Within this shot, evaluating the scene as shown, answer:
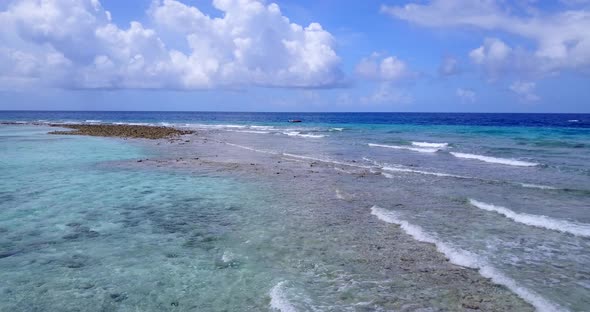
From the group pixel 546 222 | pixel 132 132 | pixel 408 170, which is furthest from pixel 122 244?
pixel 132 132

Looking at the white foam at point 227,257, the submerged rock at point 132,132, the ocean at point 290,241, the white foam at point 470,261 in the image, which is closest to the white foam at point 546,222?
the ocean at point 290,241

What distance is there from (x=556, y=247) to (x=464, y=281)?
3.58m

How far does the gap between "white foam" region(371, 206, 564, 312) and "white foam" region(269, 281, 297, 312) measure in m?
3.79

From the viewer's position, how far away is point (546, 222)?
1143 cm

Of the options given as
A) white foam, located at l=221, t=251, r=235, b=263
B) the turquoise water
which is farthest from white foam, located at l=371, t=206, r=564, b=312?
white foam, located at l=221, t=251, r=235, b=263

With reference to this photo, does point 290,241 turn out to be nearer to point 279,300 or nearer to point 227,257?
point 227,257

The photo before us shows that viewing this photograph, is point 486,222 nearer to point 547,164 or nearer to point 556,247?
point 556,247

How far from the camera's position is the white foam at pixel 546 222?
10.8m

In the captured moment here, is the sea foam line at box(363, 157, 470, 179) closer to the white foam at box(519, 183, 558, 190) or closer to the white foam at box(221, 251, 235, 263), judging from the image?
the white foam at box(519, 183, 558, 190)

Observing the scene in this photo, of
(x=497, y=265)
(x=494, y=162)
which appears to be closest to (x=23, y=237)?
(x=497, y=265)

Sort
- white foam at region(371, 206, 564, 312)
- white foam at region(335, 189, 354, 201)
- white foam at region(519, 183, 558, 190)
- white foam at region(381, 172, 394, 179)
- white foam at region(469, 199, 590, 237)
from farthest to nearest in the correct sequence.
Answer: white foam at region(381, 172, 394, 179)
white foam at region(519, 183, 558, 190)
white foam at region(335, 189, 354, 201)
white foam at region(469, 199, 590, 237)
white foam at region(371, 206, 564, 312)

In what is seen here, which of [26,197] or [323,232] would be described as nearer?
[323,232]

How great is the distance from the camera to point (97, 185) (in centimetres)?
1602

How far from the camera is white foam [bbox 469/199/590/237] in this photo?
10766 mm
